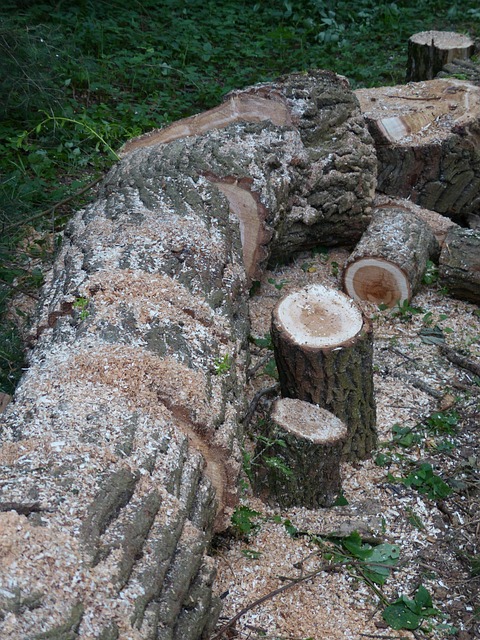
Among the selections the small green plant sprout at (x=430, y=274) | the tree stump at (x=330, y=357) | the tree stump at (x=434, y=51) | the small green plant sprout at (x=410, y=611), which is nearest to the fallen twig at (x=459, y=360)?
the small green plant sprout at (x=430, y=274)

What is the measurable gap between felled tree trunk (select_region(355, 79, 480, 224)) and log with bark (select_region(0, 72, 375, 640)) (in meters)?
0.71

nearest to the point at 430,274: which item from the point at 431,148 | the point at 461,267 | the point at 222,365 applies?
the point at 461,267

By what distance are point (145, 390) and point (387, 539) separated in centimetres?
107

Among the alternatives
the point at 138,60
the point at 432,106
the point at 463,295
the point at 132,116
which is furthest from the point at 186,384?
the point at 138,60

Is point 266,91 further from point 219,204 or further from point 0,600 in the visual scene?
point 0,600

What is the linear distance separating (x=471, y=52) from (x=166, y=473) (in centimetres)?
512

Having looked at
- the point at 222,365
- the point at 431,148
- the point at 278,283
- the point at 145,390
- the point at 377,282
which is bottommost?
the point at 278,283

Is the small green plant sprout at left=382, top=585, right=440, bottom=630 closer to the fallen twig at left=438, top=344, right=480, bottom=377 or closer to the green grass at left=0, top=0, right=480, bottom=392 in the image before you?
the fallen twig at left=438, top=344, right=480, bottom=377

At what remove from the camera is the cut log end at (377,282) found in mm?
3977

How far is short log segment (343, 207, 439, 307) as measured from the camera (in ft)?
13.0

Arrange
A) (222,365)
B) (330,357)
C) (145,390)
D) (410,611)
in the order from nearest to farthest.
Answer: (145,390) < (410,611) < (222,365) < (330,357)

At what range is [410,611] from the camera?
247 cm

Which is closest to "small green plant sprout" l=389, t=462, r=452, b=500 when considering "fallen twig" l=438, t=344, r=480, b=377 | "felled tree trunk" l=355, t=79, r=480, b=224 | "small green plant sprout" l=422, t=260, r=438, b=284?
"fallen twig" l=438, t=344, r=480, b=377

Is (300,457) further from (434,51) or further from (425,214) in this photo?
(434,51)
